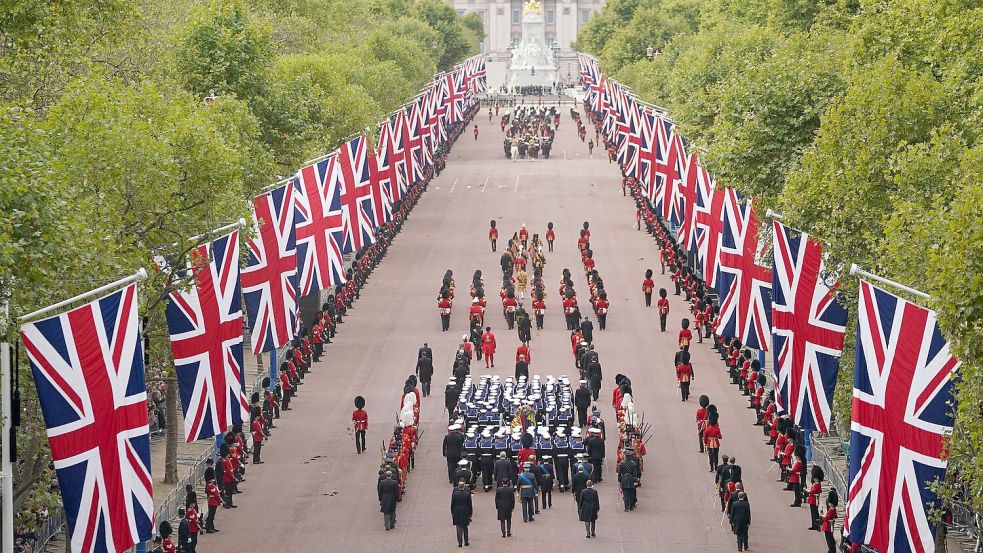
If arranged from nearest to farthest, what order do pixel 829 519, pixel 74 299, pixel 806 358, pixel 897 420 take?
pixel 74 299 → pixel 897 420 → pixel 829 519 → pixel 806 358

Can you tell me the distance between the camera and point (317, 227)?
45.4 meters

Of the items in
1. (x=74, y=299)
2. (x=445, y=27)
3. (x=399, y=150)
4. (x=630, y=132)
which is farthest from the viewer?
(x=445, y=27)

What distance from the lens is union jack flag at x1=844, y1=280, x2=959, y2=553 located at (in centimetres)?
2314

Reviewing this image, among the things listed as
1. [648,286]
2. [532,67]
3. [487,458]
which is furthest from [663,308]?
[532,67]

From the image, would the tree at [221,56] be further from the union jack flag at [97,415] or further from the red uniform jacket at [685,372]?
the union jack flag at [97,415]

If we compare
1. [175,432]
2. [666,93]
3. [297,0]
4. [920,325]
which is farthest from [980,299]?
[297,0]

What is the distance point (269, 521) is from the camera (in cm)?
3406

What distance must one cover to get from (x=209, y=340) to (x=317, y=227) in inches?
534

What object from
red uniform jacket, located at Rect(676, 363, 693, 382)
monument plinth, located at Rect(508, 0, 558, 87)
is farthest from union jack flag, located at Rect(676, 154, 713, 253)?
monument plinth, located at Rect(508, 0, 558, 87)

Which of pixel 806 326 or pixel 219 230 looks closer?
pixel 806 326

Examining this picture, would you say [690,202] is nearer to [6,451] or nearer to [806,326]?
[806,326]

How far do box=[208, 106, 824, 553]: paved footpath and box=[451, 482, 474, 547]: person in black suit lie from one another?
0.32m

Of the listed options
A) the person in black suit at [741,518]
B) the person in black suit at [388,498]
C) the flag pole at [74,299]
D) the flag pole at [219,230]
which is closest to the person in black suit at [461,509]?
the person in black suit at [388,498]

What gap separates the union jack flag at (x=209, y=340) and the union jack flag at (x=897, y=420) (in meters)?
12.4
